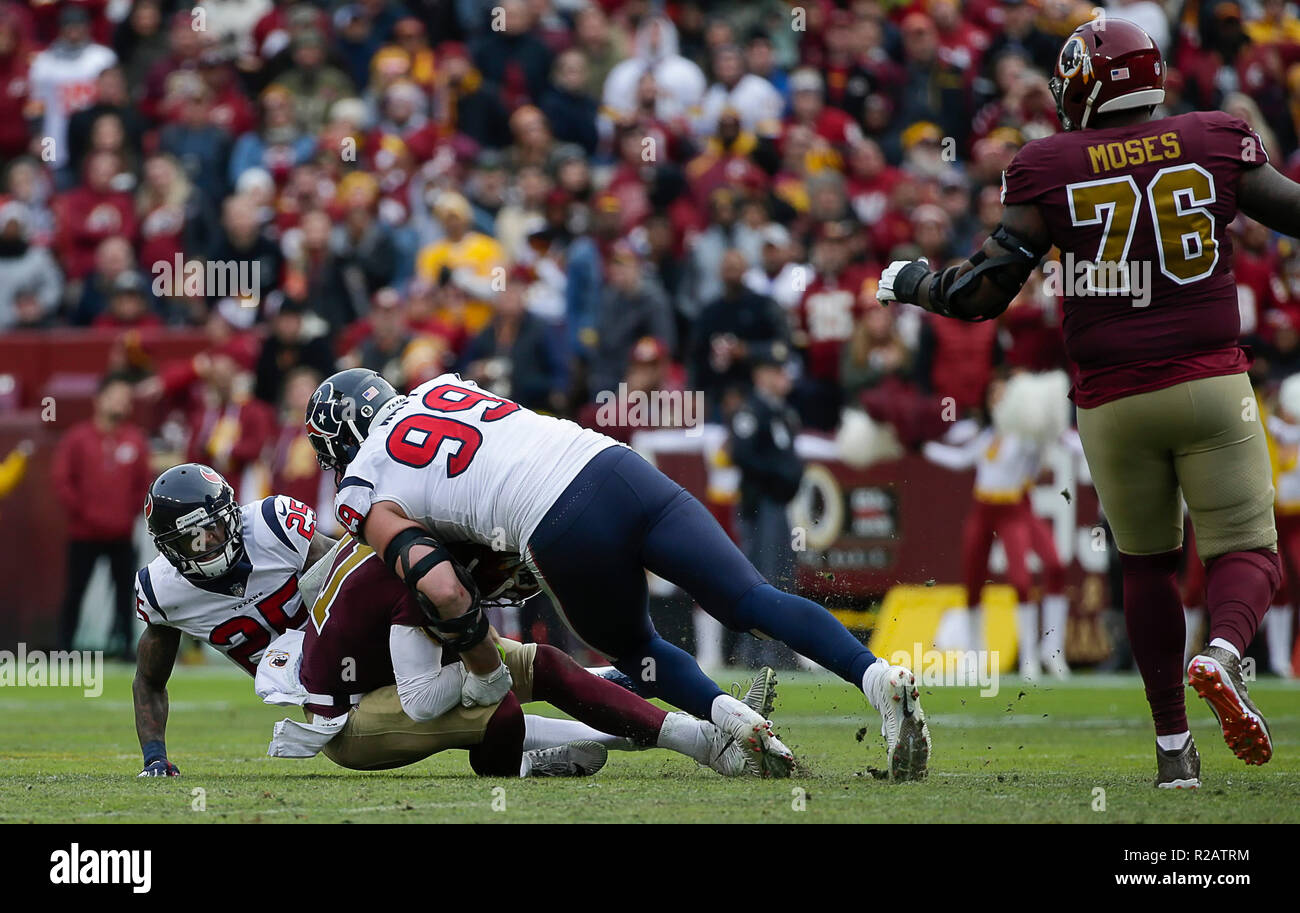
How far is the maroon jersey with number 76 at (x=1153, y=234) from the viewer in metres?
5.22

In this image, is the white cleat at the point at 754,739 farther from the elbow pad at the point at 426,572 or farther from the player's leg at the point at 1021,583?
the player's leg at the point at 1021,583

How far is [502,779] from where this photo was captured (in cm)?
592

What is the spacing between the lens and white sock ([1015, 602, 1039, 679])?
36.3 feet

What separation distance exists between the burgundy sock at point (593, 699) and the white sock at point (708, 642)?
18.2 ft

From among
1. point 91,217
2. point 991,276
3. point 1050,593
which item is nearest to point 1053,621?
point 1050,593

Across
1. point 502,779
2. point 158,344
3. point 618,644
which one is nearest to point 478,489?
point 618,644

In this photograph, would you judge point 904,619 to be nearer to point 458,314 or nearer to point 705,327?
point 705,327

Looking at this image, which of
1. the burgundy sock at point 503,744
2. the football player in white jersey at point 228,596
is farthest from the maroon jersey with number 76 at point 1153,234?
the burgundy sock at point 503,744

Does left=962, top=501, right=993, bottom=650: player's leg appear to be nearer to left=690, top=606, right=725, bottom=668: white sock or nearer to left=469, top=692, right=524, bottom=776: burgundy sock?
left=690, top=606, right=725, bottom=668: white sock

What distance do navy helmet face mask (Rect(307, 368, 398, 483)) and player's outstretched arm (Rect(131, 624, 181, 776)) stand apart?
1.02 metres

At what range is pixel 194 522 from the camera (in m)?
6.20

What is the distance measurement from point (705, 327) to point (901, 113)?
344 cm

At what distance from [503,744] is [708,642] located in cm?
584
